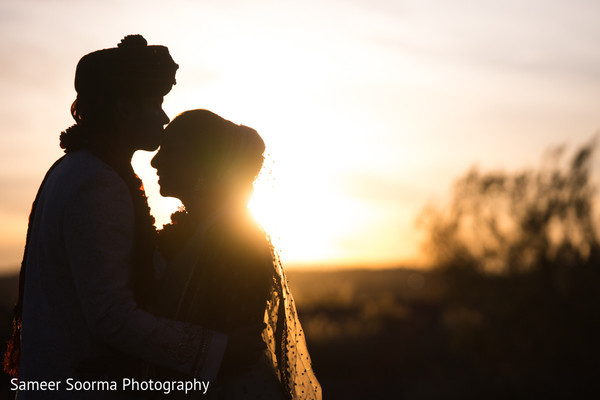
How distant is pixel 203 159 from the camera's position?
4.04 metres

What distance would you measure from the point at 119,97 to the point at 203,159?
56cm

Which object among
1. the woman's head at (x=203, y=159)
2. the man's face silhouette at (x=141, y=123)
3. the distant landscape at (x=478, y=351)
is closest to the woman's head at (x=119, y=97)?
the man's face silhouette at (x=141, y=123)

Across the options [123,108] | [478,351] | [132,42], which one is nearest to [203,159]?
[123,108]

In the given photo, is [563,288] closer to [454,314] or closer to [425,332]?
[454,314]

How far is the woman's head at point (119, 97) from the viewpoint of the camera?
3.78 meters

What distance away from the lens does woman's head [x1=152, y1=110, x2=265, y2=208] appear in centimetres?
404

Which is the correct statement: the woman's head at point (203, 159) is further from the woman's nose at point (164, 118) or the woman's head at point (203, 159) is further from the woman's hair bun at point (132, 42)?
the woman's hair bun at point (132, 42)

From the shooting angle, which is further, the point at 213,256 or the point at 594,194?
the point at 594,194

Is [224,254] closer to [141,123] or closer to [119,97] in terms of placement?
[141,123]

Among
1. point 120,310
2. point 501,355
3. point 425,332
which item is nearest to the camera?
point 120,310

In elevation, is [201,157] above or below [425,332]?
below

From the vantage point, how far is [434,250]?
1048 inches

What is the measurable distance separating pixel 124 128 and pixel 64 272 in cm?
80

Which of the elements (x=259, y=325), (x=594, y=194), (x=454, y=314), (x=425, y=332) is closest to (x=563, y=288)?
(x=594, y=194)
